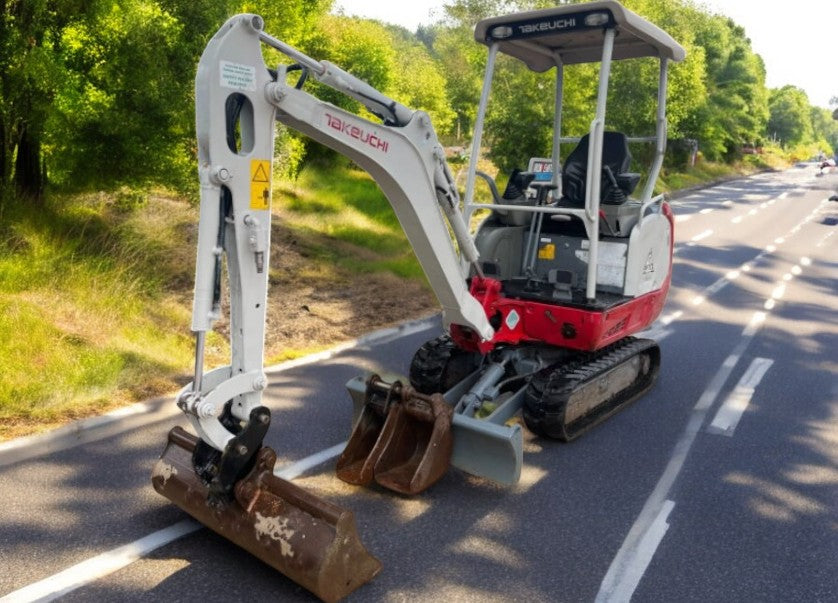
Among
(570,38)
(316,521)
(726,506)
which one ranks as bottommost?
(726,506)

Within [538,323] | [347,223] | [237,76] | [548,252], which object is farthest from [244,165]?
[347,223]

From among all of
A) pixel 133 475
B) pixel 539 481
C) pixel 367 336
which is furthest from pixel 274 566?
pixel 367 336

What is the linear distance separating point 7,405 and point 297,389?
2.25 m

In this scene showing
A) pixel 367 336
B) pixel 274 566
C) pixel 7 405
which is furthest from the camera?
pixel 367 336

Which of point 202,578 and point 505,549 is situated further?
point 505,549

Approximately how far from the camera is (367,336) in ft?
27.3

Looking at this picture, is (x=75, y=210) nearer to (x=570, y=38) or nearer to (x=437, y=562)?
(x=570, y=38)

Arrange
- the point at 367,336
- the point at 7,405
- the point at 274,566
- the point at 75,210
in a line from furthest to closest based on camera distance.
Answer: the point at 75,210 < the point at 367,336 < the point at 7,405 < the point at 274,566

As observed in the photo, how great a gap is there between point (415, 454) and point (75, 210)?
653 cm

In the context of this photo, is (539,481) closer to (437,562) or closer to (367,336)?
(437,562)

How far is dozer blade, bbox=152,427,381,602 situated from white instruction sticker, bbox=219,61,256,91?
1.83 metres

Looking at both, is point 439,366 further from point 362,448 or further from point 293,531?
point 293,531

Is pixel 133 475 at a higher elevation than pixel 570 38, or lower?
lower

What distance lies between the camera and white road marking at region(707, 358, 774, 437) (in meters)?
6.11
